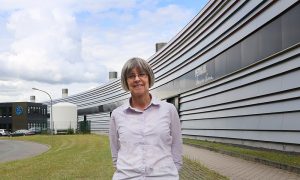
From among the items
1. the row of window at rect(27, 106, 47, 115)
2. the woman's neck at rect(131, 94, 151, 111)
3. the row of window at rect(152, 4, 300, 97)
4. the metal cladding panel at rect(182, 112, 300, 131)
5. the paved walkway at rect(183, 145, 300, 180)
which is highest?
the row of window at rect(152, 4, 300, 97)

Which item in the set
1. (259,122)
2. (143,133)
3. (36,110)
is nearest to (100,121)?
(36,110)

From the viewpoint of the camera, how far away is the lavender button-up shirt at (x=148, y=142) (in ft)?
9.85

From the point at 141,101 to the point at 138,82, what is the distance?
0.40ft

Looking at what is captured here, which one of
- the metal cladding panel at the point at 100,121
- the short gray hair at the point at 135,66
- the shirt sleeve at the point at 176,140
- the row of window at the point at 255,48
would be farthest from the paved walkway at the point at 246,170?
the metal cladding panel at the point at 100,121

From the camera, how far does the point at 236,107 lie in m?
23.1

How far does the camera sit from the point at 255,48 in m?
19.9

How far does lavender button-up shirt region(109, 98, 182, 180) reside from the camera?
3.00 m

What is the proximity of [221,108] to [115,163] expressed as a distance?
23.1 meters

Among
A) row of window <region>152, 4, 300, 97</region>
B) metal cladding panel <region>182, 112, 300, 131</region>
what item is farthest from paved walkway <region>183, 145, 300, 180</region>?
row of window <region>152, 4, 300, 97</region>

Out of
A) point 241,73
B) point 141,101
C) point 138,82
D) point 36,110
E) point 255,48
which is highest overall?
point 255,48

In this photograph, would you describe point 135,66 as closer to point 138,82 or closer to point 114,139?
point 138,82

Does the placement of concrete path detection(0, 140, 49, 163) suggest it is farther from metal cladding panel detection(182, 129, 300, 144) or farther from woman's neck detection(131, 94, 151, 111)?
woman's neck detection(131, 94, 151, 111)

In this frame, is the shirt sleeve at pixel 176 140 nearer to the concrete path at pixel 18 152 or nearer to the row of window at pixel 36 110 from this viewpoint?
the concrete path at pixel 18 152

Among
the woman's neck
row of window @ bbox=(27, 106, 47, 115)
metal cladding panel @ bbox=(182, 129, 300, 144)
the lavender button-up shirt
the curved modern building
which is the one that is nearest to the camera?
the lavender button-up shirt
